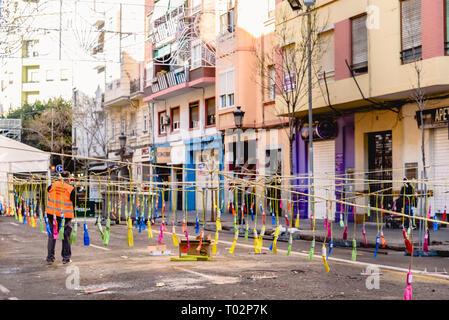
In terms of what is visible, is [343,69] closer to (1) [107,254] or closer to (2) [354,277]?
(1) [107,254]

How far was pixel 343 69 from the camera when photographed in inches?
889

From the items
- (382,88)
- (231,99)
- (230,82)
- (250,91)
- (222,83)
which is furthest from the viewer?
(222,83)

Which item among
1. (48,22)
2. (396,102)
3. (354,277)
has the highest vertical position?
(48,22)

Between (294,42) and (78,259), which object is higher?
(294,42)

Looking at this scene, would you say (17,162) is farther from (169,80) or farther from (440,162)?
(440,162)

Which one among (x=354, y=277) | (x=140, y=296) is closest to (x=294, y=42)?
(x=354, y=277)

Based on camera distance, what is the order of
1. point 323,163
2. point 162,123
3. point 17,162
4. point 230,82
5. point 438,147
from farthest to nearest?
point 162,123
point 230,82
point 17,162
point 323,163
point 438,147

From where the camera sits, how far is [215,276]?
32.9 ft

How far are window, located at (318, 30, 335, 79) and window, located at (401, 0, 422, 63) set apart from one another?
3.60m

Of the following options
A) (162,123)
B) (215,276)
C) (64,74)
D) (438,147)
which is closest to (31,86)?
(64,74)

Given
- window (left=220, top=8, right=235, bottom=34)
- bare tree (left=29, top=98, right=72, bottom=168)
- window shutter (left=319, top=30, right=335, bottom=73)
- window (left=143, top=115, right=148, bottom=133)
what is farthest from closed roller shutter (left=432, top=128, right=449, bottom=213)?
bare tree (left=29, top=98, right=72, bottom=168)

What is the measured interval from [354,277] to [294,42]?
53.5 ft

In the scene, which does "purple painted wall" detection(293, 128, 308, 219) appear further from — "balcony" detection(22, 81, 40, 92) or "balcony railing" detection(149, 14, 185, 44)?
"balcony" detection(22, 81, 40, 92)

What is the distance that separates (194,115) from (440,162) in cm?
1779
